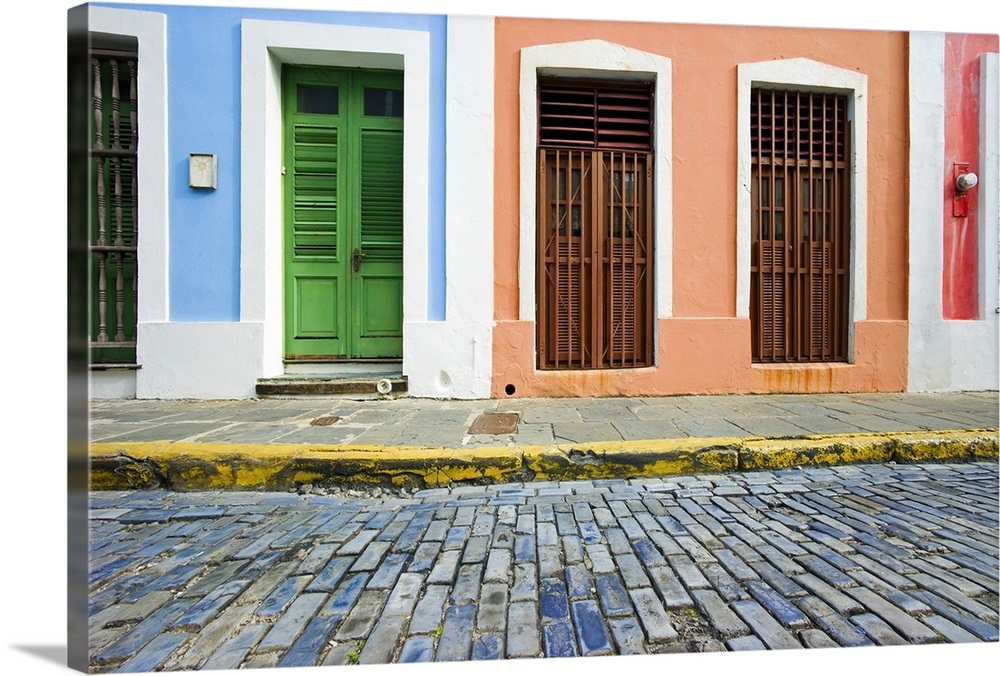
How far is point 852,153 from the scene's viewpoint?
3.97 meters

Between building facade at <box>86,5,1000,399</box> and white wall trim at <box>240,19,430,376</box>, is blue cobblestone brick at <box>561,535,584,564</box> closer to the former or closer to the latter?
building facade at <box>86,5,1000,399</box>

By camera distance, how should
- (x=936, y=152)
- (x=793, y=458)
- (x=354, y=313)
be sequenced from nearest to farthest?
1. (x=936, y=152)
2. (x=793, y=458)
3. (x=354, y=313)

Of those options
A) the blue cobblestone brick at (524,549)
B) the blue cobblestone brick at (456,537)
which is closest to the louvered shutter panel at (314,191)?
the blue cobblestone brick at (456,537)

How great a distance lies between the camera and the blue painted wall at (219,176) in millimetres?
3551

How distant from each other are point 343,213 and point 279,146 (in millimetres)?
870

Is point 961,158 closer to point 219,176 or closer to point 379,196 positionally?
point 379,196

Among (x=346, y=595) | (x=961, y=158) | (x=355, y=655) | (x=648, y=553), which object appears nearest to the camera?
(x=355, y=655)

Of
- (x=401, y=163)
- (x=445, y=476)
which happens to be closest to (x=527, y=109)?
(x=401, y=163)

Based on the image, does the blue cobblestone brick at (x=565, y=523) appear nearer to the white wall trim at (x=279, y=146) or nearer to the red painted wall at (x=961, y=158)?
the red painted wall at (x=961, y=158)

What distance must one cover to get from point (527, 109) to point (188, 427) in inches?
155

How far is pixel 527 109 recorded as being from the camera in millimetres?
4133

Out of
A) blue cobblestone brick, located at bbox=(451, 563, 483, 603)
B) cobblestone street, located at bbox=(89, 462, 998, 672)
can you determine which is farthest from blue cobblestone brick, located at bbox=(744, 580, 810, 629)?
blue cobblestone brick, located at bbox=(451, 563, 483, 603)

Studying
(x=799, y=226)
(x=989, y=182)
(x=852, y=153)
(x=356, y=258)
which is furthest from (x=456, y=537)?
(x=852, y=153)

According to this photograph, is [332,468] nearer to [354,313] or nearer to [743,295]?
[354,313]
